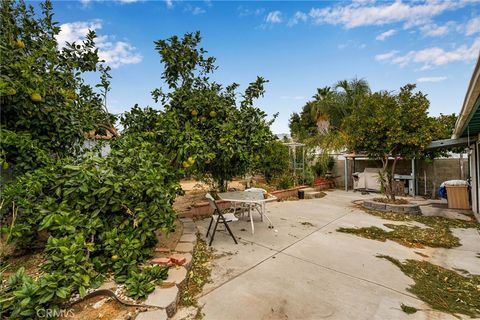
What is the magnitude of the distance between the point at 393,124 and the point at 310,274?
549cm

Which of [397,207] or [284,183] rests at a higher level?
[284,183]

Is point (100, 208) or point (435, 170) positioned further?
point (435, 170)

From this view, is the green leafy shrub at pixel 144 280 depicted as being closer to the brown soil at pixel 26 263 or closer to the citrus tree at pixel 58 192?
the citrus tree at pixel 58 192

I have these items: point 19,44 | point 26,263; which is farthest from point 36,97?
point 26,263

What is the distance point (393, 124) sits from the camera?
6.39 m

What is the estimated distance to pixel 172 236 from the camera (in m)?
3.87

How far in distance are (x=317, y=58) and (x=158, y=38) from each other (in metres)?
6.96

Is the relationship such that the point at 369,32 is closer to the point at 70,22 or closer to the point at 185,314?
the point at 70,22

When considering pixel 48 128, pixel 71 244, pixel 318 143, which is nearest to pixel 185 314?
pixel 71 244

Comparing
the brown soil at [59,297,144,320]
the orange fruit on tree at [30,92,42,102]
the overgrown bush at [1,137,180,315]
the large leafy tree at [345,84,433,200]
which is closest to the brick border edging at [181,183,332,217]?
the overgrown bush at [1,137,180,315]

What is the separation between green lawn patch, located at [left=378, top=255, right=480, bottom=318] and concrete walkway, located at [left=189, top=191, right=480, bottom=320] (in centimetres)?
15

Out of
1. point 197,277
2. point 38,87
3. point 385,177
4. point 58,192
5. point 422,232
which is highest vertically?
point 38,87

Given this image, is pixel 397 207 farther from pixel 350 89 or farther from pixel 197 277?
pixel 350 89

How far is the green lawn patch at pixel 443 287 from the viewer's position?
7.78ft
